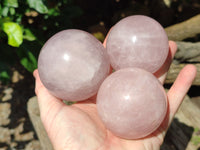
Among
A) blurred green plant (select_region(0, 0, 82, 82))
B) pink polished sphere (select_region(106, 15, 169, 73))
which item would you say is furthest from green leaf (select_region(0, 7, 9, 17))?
pink polished sphere (select_region(106, 15, 169, 73))

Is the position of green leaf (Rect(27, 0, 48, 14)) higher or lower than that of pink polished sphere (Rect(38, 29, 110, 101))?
higher

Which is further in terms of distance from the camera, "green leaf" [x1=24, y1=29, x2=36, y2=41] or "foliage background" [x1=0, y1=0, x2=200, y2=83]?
"green leaf" [x1=24, y1=29, x2=36, y2=41]

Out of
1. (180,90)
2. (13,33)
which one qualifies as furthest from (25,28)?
(180,90)

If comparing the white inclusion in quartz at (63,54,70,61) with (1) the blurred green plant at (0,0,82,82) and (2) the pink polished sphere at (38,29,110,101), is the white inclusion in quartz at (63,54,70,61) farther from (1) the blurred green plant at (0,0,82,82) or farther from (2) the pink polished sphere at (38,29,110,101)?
(1) the blurred green plant at (0,0,82,82)

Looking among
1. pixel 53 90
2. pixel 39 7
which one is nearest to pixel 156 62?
pixel 53 90

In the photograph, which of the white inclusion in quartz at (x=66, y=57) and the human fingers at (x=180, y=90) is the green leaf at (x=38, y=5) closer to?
the white inclusion in quartz at (x=66, y=57)

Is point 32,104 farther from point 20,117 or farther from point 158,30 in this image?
point 158,30

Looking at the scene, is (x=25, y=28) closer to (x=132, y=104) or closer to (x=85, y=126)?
(x=85, y=126)
